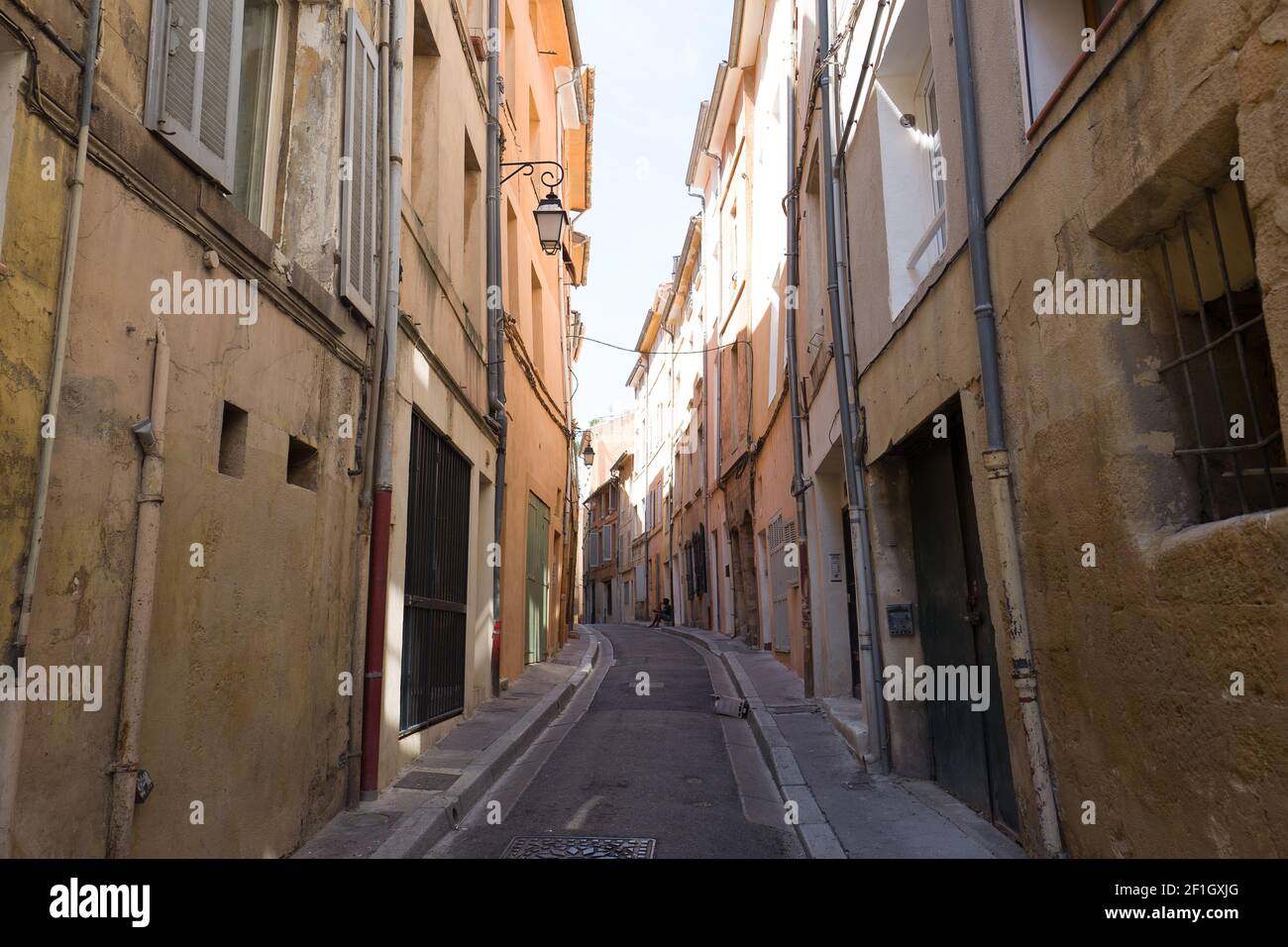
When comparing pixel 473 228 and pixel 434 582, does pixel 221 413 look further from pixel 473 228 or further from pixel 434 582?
pixel 473 228

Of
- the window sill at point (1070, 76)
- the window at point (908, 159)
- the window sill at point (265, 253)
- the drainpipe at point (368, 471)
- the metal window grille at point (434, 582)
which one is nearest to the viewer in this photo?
the window sill at point (1070, 76)

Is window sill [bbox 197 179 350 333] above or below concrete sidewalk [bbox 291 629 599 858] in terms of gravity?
above

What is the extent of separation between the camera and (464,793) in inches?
238

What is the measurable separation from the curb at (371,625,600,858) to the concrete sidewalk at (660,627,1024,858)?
204 centimetres

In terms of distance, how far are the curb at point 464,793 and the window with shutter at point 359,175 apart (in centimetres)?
296

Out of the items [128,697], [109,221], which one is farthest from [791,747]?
[109,221]

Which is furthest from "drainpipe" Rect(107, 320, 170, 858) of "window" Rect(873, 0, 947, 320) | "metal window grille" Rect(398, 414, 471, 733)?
"window" Rect(873, 0, 947, 320)

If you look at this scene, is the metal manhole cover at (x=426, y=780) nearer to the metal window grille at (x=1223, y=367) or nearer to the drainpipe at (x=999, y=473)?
the drainpipe at (x=999, y=473)

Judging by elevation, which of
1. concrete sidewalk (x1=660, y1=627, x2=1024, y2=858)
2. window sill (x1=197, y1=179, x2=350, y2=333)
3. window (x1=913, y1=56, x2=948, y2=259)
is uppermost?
window (x1=913, y1=56, x2=948, y2=259)

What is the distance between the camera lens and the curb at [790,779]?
517 cm

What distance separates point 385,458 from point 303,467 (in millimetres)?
955

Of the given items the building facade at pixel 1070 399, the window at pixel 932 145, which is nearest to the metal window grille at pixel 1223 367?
the building facade at pixel 1070 399

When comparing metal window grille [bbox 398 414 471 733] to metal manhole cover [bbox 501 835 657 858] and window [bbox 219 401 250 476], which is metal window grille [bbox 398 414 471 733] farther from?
window [bbox 219 401 250 476]

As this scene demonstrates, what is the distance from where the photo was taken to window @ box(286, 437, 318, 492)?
5043mm
